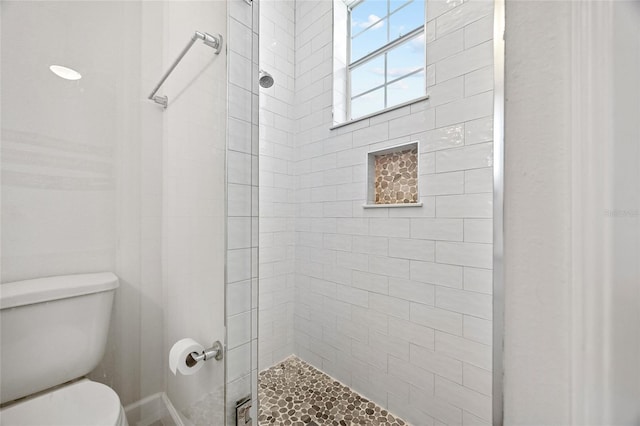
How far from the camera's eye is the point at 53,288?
0.87 metres

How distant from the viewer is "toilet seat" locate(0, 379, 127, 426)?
0.80 meters

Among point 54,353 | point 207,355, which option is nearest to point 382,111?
point 207,355

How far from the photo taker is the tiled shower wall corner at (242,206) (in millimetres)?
899

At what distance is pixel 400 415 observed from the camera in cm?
157

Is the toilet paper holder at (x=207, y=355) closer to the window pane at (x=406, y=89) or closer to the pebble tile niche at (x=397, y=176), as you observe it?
the pebble tile niche at (x=397, y=176)

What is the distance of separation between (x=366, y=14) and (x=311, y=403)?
2672 millimetres

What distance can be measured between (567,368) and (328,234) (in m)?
1.65

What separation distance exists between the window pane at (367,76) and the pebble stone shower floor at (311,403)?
2.09 m

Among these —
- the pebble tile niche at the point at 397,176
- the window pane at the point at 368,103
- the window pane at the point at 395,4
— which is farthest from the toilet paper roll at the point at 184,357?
the window pane at the point at 395,4

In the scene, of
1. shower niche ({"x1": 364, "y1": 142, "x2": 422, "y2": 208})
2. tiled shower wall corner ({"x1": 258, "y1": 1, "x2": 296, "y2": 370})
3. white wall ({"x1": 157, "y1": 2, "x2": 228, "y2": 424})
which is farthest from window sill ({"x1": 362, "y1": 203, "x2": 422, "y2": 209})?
white wall ({"x1": 157, "y1": 2, "x2": 228, "y2": 424})

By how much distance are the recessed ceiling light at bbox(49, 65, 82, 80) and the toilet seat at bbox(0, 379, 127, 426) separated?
104 cm

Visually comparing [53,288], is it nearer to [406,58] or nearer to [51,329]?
[51,329]

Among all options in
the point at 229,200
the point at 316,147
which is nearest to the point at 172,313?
the point at 229,200

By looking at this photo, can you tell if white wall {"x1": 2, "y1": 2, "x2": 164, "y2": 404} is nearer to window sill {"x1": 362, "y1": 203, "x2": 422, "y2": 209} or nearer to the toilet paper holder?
the toilet paper holder
